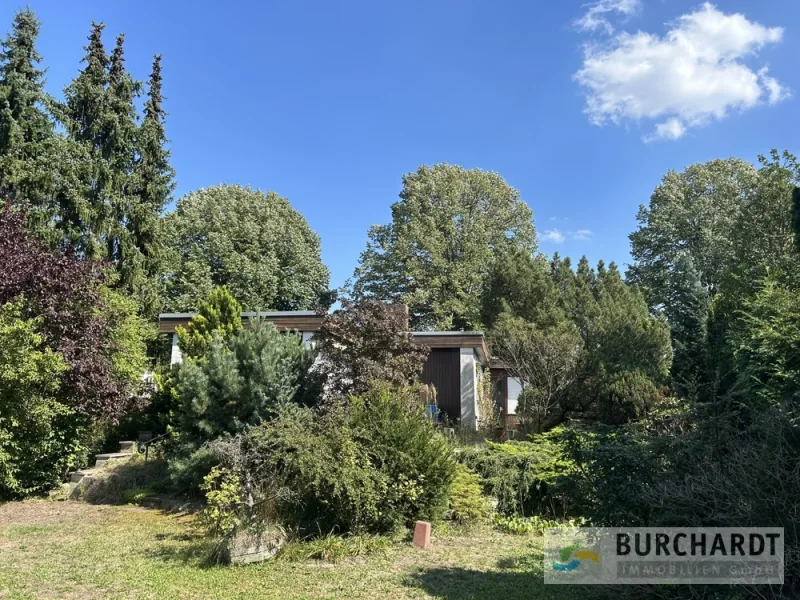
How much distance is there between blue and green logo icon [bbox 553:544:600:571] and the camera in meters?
4.88

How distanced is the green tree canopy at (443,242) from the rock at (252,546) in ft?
65.9

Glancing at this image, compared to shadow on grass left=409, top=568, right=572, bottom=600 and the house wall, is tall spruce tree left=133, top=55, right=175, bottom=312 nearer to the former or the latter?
the house wall


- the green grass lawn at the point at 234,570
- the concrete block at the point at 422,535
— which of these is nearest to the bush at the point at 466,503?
the green grass lawn at the point at 234,570

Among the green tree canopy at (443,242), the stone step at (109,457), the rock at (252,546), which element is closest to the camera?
the rock at (252,546)

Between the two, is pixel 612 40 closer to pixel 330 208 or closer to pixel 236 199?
pixel 330 208

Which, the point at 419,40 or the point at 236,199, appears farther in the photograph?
the point at 236,199

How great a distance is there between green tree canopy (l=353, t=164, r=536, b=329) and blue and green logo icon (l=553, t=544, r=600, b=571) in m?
20.1

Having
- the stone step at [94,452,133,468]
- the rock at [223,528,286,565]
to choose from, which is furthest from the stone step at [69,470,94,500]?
the rock at [223,528,286,565]

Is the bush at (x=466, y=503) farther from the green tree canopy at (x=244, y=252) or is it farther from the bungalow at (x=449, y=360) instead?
the green tree canopy at (x=244, y=252)

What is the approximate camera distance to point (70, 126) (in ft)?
58.1

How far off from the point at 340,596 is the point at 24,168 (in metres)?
16.5

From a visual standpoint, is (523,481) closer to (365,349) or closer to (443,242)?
(365,349)

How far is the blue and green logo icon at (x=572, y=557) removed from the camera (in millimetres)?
4884

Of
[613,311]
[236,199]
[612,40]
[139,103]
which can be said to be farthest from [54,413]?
[236,199]
